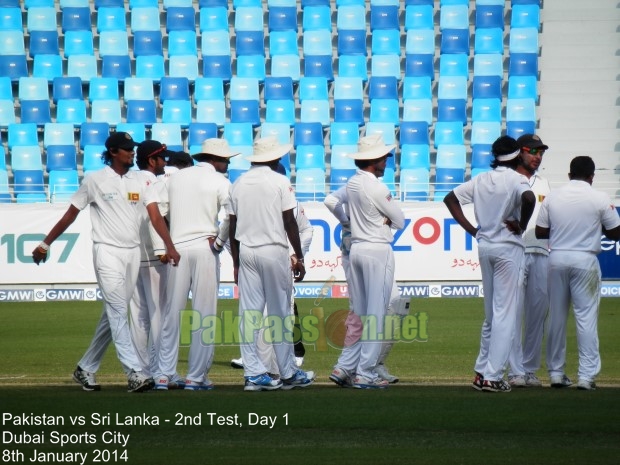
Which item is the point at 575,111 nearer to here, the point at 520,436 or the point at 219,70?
the point at 219,70

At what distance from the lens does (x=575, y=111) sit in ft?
88.0

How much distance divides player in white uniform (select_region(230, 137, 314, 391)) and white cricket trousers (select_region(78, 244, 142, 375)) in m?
0.88

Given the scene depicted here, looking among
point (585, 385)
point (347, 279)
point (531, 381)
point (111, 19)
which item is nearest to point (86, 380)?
point (347, 279)

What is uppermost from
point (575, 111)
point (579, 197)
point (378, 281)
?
point (575, 111)

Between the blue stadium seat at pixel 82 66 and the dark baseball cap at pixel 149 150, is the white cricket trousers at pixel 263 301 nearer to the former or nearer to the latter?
the dark baseball cap at pixel 149 150

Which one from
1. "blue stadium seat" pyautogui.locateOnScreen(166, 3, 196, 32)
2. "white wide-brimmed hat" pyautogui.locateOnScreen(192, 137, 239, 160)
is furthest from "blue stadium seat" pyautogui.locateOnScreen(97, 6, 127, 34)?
"white wide-brimmed hat" pyautogui.locateOnScreen(192, 137, 239, 160)

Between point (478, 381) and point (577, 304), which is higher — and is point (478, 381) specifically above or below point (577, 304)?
below

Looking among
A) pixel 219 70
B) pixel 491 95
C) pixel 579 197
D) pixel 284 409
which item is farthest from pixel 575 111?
pixel 284 409

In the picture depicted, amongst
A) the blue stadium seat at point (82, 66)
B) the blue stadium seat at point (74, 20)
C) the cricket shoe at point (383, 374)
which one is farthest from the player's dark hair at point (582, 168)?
the blue stadium seat at point (74, 20)

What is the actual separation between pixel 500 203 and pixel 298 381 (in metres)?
2.30

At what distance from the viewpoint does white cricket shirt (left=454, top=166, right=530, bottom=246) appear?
9.27 meters

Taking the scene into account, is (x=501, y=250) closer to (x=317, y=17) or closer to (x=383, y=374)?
(x=383, y=374)

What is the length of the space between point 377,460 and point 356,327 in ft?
10.6

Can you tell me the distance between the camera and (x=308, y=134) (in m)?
25.8
